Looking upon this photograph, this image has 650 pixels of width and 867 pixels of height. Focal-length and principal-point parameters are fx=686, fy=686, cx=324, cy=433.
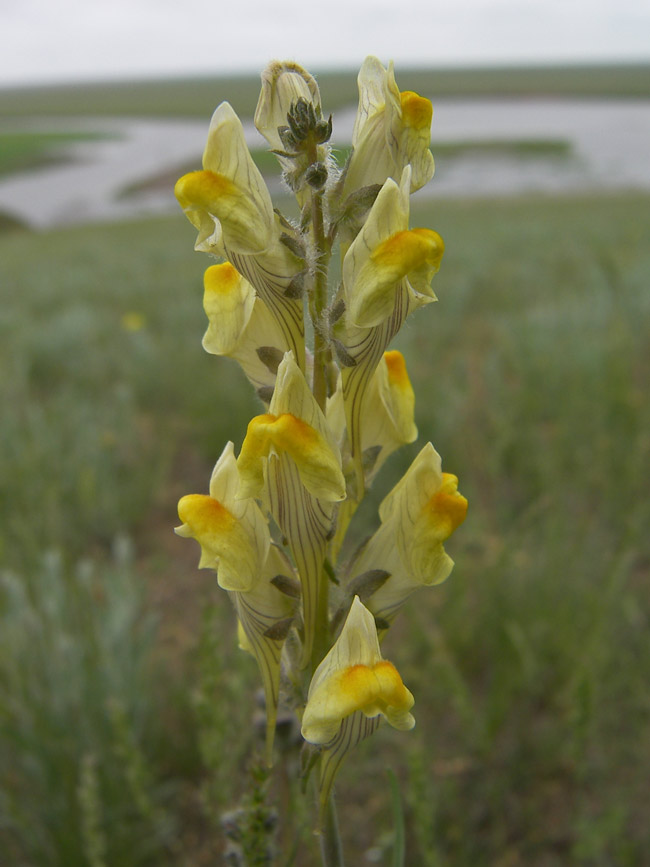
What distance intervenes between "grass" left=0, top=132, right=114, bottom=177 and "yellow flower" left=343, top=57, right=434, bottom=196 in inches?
2277

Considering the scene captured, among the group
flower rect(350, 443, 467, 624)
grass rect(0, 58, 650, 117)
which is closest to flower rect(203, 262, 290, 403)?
flower rect(350, 443, 467, 624)

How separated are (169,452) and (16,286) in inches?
258

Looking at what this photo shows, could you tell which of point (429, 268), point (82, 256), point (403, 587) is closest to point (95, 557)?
point (403, 587)

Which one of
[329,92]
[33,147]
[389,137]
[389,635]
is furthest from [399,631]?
[329,92]

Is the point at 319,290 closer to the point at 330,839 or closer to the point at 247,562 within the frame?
the point at 247,562

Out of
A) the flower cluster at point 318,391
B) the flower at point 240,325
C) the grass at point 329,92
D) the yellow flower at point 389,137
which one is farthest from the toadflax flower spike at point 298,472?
the grass at point 329,92

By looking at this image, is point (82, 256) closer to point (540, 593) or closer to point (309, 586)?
point (540, 593)

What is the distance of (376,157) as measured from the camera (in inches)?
37.8

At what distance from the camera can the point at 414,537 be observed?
3.24 feet

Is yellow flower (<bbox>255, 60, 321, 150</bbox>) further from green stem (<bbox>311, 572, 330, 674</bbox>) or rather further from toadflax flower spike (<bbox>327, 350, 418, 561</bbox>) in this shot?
green stem (<bbox>311, 572, 330, 674</bbox>)

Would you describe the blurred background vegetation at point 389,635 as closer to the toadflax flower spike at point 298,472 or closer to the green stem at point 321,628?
the green stem at point 321,628

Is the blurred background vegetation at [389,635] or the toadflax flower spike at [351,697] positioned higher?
the toadflax flower spike at [351,697]

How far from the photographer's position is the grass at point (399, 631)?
5.89 feet

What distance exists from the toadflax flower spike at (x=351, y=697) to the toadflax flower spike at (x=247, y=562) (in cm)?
12
